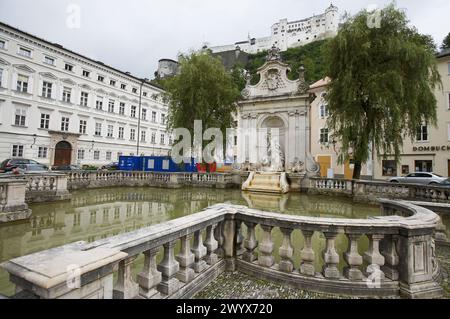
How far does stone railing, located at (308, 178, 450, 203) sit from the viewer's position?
8891 mm

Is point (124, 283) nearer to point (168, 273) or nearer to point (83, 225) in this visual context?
point (168, 273)

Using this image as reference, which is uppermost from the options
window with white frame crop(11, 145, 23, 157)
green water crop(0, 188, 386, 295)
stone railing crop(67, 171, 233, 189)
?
window with white frame crop(11, 145, 23, 157)

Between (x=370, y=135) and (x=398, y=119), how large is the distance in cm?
138

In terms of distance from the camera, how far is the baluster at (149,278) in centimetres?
237

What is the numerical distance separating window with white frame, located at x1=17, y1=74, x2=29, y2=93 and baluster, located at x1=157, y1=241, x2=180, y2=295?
29.5 meters

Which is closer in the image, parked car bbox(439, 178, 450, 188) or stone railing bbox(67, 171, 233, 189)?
parked car bbox(439, 178, 450, 188)

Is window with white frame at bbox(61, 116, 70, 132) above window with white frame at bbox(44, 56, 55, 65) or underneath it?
underneath

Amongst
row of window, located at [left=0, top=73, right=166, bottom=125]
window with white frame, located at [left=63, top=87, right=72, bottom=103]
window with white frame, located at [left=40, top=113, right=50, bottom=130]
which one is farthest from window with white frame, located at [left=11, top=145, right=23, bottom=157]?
window with white frame, located at [left=63, top=87, right=72, bottom=103]

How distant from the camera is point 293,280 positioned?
120 inches

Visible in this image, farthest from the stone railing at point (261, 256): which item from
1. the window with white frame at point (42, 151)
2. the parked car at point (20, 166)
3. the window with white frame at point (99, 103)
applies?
the window with white frame at point (99, 103)

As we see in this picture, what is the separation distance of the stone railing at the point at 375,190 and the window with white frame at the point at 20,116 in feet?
90.6

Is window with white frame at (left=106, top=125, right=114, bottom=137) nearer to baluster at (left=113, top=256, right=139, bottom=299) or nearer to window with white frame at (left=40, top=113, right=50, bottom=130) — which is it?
window with white frame at (left=40, top=113, right=50, bottom=130)
